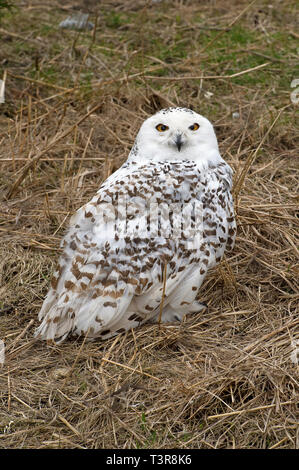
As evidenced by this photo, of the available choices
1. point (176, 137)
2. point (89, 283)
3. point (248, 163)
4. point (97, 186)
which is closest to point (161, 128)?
point (176, 137)

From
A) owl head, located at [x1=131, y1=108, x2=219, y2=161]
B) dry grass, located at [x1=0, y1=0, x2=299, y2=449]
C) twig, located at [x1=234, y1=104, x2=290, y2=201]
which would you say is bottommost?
dry grass, located at [x1=0, y1=0, x2=299, y2=449]

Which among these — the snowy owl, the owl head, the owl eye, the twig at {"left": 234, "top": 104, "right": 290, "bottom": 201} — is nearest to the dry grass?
the twig at {"left": 234, "top": 104, "right": 290, "bottom": 201}

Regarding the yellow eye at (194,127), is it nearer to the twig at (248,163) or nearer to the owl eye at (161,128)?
the owl eye at (161,128)

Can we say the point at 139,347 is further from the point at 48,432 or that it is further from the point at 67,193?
the point at 67,193

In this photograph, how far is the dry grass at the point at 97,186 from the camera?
3045 millimetres

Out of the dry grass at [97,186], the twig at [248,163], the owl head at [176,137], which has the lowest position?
the dry grass at [97,186]

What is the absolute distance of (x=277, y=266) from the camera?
13.3 feet

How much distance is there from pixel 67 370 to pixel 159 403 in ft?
1.83

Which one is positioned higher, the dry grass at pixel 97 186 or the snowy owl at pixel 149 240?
the snowy owl at pixel 149 240

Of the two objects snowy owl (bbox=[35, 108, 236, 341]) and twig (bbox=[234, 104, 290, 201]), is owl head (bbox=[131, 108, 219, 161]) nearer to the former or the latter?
snowy owl (bbox=[35, 108, 236, 341])

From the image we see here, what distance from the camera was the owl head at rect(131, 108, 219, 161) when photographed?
12.2 ft

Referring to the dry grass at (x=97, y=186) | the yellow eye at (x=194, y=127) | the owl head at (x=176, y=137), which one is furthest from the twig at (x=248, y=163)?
the yellow eye at (x=194, y=127)

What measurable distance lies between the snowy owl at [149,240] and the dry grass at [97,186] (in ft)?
0.50

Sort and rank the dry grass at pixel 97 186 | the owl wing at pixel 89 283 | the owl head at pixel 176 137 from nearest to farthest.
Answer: the dry grass at pixel 97 186 < the owl wing at pixel 89 283 < the owl head at pixel 176 137
